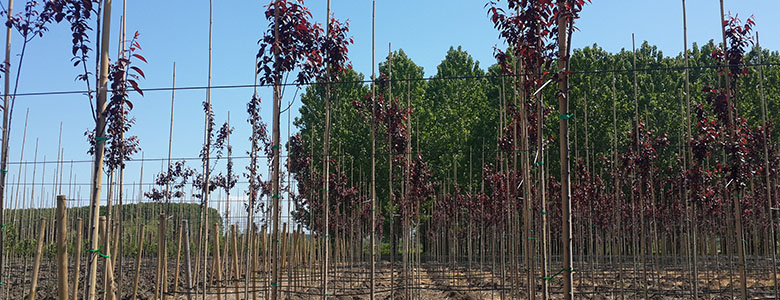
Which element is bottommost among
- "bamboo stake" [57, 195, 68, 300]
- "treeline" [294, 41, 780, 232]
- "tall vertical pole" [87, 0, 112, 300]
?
"bamboo stake" [57, 195, 68, 300]

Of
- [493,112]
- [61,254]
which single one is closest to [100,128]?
[61,254]

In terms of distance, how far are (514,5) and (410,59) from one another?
33177mm

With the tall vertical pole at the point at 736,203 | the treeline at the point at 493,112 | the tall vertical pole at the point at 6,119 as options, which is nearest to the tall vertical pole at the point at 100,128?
the tall vertical pole at the point at 6,119

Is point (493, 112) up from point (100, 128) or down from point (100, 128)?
up

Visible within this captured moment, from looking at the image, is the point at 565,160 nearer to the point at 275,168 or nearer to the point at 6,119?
the point at 275,168

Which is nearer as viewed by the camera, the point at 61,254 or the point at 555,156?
the point at 61,254

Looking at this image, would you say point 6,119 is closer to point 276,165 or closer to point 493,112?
point 276,165

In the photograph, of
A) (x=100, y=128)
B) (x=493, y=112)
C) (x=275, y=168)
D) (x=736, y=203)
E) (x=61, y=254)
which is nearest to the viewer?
(x=61, y=254)

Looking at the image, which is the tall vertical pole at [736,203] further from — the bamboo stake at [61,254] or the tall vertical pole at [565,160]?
the bamboo stake at [61,254]

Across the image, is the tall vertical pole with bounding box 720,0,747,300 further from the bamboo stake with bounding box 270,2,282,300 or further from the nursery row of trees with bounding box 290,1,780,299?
the bamboo stake with bounding box 270,2,282,300

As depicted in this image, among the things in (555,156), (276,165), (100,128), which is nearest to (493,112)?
(555,156)

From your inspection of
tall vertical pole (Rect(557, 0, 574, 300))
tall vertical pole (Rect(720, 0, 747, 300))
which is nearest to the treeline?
tall vertical pole (Rect(720, 0, 747, 300))

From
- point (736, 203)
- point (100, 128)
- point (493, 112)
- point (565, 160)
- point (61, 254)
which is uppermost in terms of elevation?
point (493, 112)

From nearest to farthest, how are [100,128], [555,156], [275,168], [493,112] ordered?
[100,128], [275,168], [555,156], [493,112]
